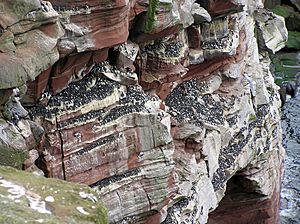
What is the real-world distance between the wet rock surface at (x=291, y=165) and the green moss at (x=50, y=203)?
44.2ft

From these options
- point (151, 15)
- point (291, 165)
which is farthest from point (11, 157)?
point (291, 165)

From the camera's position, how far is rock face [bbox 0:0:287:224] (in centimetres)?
872

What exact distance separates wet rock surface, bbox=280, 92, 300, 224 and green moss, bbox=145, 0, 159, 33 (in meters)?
9.00

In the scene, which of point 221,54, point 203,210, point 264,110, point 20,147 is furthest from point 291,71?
point 20,147

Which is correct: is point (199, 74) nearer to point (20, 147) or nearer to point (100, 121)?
point (100, 121)

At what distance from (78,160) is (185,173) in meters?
3.27

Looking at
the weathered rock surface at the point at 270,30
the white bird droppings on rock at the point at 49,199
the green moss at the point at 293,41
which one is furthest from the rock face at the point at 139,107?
the green moss at the point at 293,41

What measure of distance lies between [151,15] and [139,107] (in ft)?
4.99

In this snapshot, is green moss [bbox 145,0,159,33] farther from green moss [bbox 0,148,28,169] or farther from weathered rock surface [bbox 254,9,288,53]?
weathered rock surface [bbox 254,9,288,53]

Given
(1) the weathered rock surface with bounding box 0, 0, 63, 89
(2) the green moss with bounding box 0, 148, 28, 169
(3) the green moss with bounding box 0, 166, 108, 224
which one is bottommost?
(2) the green moss with bounding box 0, 148, 28, 169

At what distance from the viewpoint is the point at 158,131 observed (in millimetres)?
10562

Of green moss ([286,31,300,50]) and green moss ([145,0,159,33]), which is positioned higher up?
green moss ([145,0,159,33])

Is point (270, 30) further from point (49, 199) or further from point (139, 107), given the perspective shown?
point (49, 199)

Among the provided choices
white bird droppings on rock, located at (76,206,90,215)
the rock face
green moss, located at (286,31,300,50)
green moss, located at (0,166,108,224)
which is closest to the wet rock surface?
the rock face
